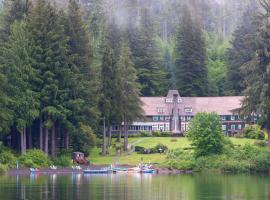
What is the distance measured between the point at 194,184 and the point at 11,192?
56.4 feet

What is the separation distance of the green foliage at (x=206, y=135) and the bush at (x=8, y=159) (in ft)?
62.5

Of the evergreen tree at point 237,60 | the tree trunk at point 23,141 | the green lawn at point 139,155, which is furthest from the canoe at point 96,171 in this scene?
the evergreen tree at point 237,60

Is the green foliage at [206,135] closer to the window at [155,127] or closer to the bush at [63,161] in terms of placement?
the bush at [63,161]

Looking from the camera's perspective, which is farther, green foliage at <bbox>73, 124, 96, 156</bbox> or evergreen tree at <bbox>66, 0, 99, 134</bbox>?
evergreen tree at <bbox>66, 0, 99, 134</bbox>

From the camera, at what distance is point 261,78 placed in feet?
342

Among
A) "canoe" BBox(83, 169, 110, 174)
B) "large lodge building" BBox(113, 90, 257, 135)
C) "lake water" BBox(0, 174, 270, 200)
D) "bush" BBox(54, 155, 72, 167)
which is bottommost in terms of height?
"lake water" BBox(0, 174, 270, 200)

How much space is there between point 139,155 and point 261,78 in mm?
16364

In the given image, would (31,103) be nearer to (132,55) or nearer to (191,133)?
(191,133)

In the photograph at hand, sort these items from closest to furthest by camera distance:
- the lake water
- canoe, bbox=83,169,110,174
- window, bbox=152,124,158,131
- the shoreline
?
the lake water < the shoreline < canoe, bbox=83,169,110,174 < window, bbox=152,124,158,131

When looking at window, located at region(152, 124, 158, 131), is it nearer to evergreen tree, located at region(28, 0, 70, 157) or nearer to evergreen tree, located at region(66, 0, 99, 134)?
evergreen tree, located at region(66, 0, 99, 134)

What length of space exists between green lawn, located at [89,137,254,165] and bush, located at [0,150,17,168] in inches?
407

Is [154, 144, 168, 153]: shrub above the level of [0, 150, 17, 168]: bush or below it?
above

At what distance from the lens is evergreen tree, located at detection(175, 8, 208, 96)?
14175 cm

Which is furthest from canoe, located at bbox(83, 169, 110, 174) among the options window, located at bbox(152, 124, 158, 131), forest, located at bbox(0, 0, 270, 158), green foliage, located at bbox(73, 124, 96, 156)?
window, located at bbox(152, 124, 158, 131)
